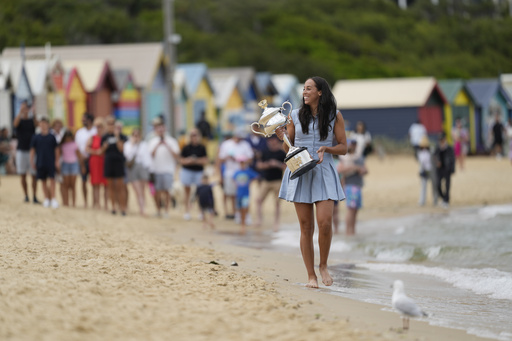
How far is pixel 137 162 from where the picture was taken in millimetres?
15695

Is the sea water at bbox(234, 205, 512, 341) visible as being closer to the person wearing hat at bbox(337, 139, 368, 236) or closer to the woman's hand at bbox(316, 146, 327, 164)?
the person wearing hat at bbox(337, 139, 368, 236)

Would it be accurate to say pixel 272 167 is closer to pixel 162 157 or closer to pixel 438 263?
pixel 162 157

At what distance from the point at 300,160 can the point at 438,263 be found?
4.42 meters

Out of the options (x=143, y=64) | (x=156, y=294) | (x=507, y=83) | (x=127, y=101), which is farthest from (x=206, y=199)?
A: (x=507, y=83)

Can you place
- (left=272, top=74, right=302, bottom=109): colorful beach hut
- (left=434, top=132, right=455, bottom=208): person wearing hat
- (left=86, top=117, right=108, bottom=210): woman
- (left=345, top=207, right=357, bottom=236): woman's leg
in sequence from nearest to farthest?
(left=345, top=207, right=357, bottom=236): woman's leg, (left=86, top=117, right=108, bottom=210): woman, (left=434, top=132, right=455, bottom=208): person wearing hat, (left=272, top=74, right=302, bottom=109): colorful beach hut

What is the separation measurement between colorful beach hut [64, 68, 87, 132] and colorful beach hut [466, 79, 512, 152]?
21934 mm

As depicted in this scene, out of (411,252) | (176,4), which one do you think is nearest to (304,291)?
(411,252)

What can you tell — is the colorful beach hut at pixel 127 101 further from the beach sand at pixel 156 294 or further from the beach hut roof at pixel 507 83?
the beach hut roof at pixel 507 83

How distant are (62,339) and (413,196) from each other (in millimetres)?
16884

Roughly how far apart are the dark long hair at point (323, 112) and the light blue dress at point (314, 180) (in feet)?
0.14

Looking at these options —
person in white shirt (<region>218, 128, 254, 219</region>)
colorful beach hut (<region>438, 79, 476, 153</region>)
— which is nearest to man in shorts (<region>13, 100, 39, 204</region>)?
person in white shirt (<region>218, 128, 254, 219</region>)

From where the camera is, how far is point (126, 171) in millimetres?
15844

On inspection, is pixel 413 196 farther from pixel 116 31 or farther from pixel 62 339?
pixel 116 31

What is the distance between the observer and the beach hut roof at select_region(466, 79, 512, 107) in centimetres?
4179
